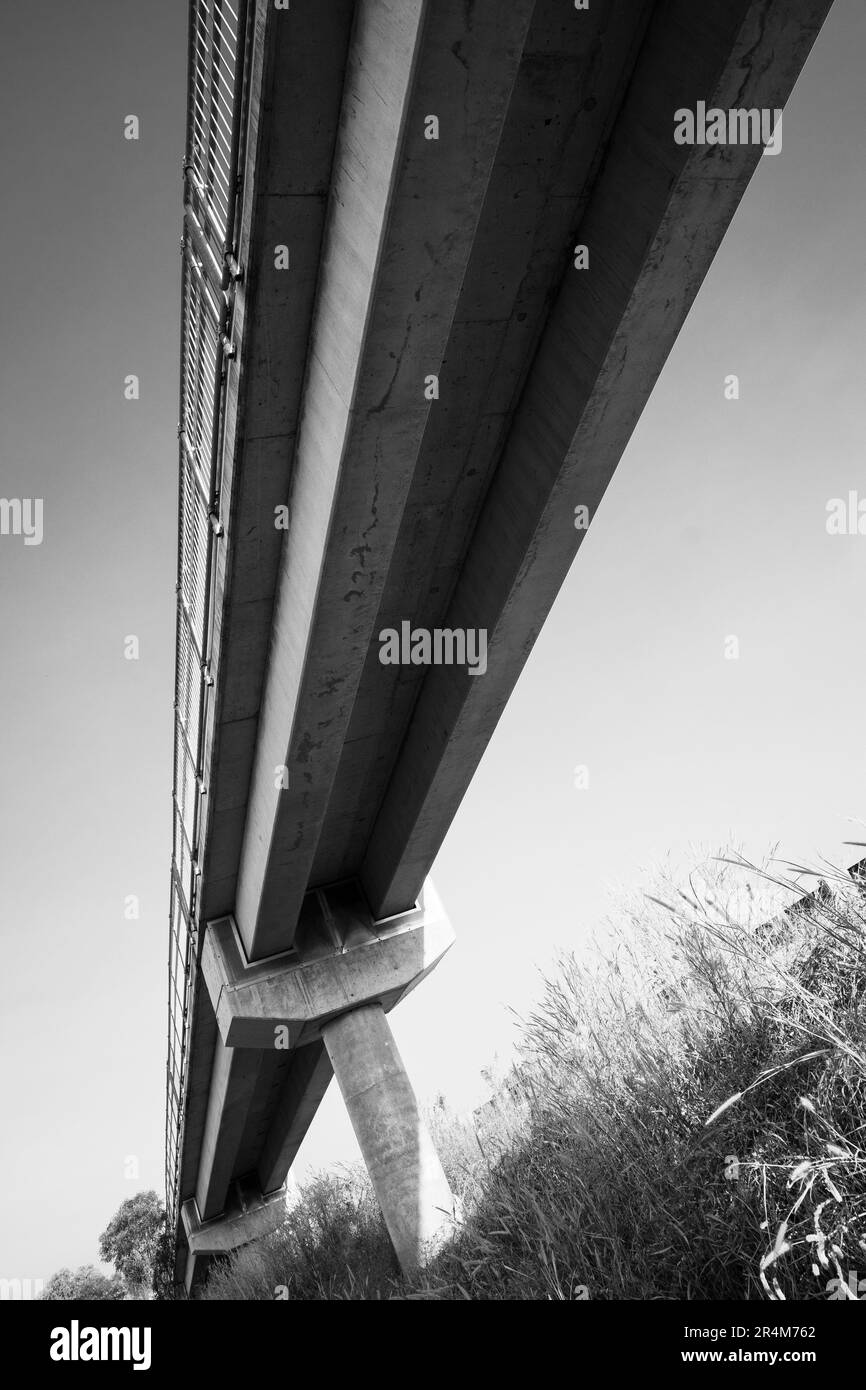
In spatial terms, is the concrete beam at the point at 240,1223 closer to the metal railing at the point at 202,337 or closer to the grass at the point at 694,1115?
the metal railing at the point at 202,337

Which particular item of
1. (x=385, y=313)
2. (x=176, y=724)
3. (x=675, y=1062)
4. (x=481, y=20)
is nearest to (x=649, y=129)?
(x=481, y=20)

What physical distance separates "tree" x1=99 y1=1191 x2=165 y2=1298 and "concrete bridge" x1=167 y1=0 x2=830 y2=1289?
33.0 m

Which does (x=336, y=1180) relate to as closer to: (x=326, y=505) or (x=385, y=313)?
(x=326, y=505)

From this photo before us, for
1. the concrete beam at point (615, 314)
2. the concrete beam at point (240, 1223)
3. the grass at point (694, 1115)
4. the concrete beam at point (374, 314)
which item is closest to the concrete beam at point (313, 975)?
the concrete beam at point (374, 314)

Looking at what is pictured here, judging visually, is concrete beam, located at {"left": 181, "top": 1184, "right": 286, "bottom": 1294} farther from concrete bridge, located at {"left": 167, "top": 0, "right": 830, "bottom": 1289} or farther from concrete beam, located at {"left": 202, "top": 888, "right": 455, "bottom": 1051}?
concrete bridge, located at {"left": 167, "top": 0, "right": 830, "bottom": 1289}

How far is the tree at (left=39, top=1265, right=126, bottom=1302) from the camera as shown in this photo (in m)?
35.2

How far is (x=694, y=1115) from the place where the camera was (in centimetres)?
436

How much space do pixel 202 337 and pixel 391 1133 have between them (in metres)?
9.28

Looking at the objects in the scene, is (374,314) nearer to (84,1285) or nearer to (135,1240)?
(135,1240)

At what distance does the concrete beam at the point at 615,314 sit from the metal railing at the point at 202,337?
238 cm

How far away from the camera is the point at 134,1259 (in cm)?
3600

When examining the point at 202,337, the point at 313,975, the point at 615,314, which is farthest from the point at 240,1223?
the point at 615,314

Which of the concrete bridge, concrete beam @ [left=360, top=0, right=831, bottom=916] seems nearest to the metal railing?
the concrete bridge
